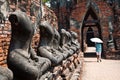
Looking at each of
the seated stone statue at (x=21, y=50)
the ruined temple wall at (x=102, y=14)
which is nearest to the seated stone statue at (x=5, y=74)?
the seated stone statue at (x=21, y=50)

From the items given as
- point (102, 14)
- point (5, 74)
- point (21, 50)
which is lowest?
point (5, 74)

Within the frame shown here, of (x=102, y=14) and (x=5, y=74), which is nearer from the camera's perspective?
(x=5, y=74)

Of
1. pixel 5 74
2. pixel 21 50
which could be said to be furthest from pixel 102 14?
pixel 5 74

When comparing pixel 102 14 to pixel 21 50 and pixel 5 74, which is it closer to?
pixel 21 50

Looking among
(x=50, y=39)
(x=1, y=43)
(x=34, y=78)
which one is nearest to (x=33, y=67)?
(x=34, y=78)

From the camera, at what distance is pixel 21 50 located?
2.92 meters

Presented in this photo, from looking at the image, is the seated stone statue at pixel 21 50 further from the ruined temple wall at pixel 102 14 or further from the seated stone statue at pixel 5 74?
the ruined temple wall at pixel 102 14

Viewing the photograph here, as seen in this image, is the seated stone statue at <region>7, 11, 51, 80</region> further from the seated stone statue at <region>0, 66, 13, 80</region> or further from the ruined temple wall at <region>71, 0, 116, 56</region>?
the ruined temple wall at <region>71, 0, 116, 56</region>

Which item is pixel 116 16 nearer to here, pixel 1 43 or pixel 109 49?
pixel 109 49

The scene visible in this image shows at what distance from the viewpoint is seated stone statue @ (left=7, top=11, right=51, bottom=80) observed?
8.95 feet

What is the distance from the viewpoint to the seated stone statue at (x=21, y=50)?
8.95 feet

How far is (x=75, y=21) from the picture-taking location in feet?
48.6

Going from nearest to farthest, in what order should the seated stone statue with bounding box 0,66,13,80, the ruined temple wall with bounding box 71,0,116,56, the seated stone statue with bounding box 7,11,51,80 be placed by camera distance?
1. the seated stone statue with bounding box 0,66,13,80
2. the seated stone statue with bounding box 7,11,51,80
3. the ruined temple wall with bounding box 71,0,116,56

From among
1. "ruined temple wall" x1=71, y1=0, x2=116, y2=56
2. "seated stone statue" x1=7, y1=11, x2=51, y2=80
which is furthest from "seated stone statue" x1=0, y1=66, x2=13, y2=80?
"ruined temple wall" x1=71, y1=0, x2=116, y2=56
